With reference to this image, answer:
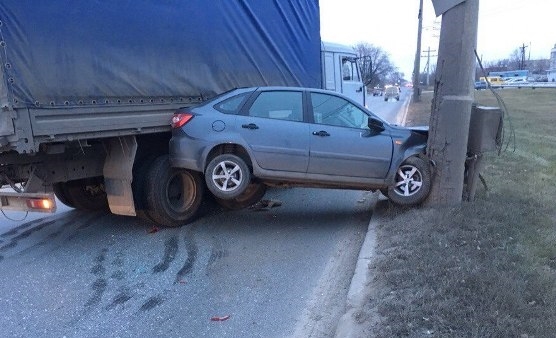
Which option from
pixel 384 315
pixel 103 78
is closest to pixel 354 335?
pixel 384 315

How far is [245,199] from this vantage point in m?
8.12

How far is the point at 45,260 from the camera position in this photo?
5734mm

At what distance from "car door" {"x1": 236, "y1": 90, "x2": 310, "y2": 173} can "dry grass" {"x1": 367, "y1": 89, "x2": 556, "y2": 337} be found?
142 cm

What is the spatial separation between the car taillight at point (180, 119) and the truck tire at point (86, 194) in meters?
1.41

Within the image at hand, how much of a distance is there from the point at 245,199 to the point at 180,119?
2.04 metres

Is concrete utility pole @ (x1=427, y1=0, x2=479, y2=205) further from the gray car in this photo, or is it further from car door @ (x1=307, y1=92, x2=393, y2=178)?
car door @ (x1=307, y1=92, x2=393, y2=178)

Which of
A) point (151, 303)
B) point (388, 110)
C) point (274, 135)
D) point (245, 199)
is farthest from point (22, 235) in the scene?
→ point (388, 110)

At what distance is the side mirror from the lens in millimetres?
6859

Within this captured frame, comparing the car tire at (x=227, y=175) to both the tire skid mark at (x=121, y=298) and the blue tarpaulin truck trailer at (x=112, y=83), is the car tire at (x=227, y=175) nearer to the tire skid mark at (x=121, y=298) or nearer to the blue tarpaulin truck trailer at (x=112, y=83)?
the blue tarpaulin truck trailer at (x=112, y=83)

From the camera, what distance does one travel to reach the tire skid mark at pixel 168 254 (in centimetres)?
550

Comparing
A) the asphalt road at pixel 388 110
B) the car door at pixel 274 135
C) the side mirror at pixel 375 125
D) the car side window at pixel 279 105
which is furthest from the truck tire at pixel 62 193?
the asphalt road at pixel 388 110

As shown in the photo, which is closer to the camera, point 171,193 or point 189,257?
point 189,257

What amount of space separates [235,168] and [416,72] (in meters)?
41.4

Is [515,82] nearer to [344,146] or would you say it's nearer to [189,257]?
[344,146]
